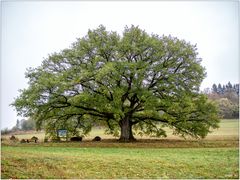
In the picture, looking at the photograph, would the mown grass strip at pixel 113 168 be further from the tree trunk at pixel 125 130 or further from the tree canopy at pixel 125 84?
the tree trunk at pixel 125 130

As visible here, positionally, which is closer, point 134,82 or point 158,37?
point 134,82

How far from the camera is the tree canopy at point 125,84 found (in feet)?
105

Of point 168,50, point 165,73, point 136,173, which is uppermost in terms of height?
point 168,50

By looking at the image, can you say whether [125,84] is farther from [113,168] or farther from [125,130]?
[113,168]

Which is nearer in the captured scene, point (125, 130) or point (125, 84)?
point (125, 84)

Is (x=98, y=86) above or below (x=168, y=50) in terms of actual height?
below

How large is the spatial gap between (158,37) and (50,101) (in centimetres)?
1306

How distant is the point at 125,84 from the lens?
Result: 3366 cm

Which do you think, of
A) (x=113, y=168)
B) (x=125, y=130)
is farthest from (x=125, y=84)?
(x=113, y=168)

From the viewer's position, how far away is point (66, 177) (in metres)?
13.0

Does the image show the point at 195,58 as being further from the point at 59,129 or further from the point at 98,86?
the point at 59,129

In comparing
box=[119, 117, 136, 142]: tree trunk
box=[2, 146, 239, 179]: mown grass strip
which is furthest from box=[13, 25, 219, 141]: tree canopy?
box=[2, 146, 239, 179]: mown grass strip

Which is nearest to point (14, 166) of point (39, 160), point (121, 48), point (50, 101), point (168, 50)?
point (39, 160)

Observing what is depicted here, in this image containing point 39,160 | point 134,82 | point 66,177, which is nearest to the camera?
point 66,177
